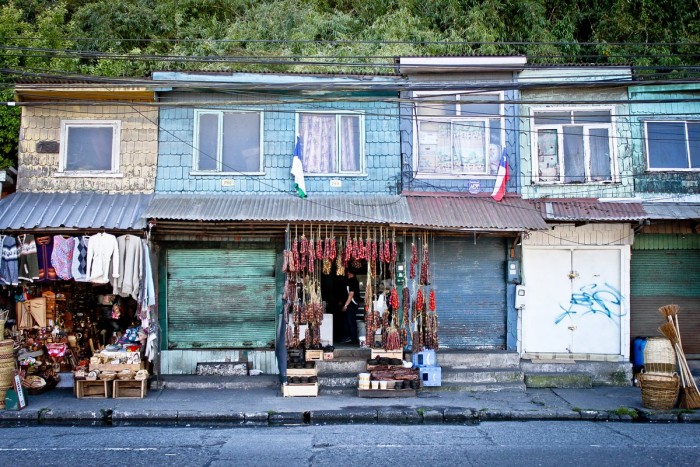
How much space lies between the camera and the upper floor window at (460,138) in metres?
15.3

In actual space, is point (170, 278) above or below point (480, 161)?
below

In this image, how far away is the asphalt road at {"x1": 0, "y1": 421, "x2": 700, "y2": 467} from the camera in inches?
339

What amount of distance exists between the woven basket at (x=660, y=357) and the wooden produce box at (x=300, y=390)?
6.74 meters

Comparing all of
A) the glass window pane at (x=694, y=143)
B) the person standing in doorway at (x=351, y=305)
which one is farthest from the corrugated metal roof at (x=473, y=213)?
the glass window pane at (x=694, y=143)

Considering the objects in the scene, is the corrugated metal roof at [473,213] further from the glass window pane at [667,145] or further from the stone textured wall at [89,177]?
the stone textured wall at [89,177]

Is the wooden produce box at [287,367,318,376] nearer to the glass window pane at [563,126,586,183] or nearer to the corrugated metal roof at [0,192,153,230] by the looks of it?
the corrugated metal roof at [0,192,153,230]

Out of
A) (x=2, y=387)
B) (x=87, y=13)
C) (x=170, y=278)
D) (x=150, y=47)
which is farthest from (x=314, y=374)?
(x=87, y=13)

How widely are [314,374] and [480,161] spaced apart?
21.2 feet

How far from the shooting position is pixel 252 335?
50.5 feet

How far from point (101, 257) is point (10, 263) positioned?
197cm

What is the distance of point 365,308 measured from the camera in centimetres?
1409

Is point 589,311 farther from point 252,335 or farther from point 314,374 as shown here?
point 252,335

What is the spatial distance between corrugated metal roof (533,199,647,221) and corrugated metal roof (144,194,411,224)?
11.1 feet

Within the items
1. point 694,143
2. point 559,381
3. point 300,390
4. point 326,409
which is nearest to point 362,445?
point 326,409
